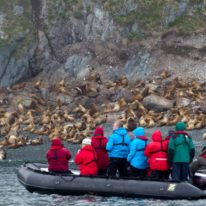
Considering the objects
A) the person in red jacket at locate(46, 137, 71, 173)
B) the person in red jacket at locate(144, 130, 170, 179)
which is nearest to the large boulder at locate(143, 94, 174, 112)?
the person in red jacket at locate(46, 137, 71, 173)

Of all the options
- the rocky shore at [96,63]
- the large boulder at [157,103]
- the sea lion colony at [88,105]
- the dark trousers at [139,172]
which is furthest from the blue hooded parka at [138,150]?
the large boulder at [157,103]

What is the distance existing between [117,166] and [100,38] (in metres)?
28.6

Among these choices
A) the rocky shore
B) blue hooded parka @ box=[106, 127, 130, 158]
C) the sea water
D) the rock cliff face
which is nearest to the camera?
the sea water

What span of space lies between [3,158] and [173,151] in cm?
1604

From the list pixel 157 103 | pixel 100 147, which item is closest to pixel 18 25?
pixel 157 103

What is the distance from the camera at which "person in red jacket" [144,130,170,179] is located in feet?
85.0

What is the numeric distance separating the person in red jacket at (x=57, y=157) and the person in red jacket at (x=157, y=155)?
8.29ft

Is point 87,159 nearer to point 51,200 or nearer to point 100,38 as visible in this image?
point 51,200

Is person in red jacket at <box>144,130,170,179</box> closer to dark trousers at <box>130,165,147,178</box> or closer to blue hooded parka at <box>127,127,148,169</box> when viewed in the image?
blue hooded parka at <box>127,127,148,169</box>

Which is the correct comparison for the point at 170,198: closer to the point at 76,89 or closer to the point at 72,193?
the point at 72,193

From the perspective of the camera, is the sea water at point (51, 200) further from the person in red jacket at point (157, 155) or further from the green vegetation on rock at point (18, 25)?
the green vegetation on rock at point (18, 25)

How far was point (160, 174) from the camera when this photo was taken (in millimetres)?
26375

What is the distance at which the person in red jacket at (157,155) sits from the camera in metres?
25.9

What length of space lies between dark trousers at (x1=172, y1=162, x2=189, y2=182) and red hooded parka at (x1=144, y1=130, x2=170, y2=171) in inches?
11.0
